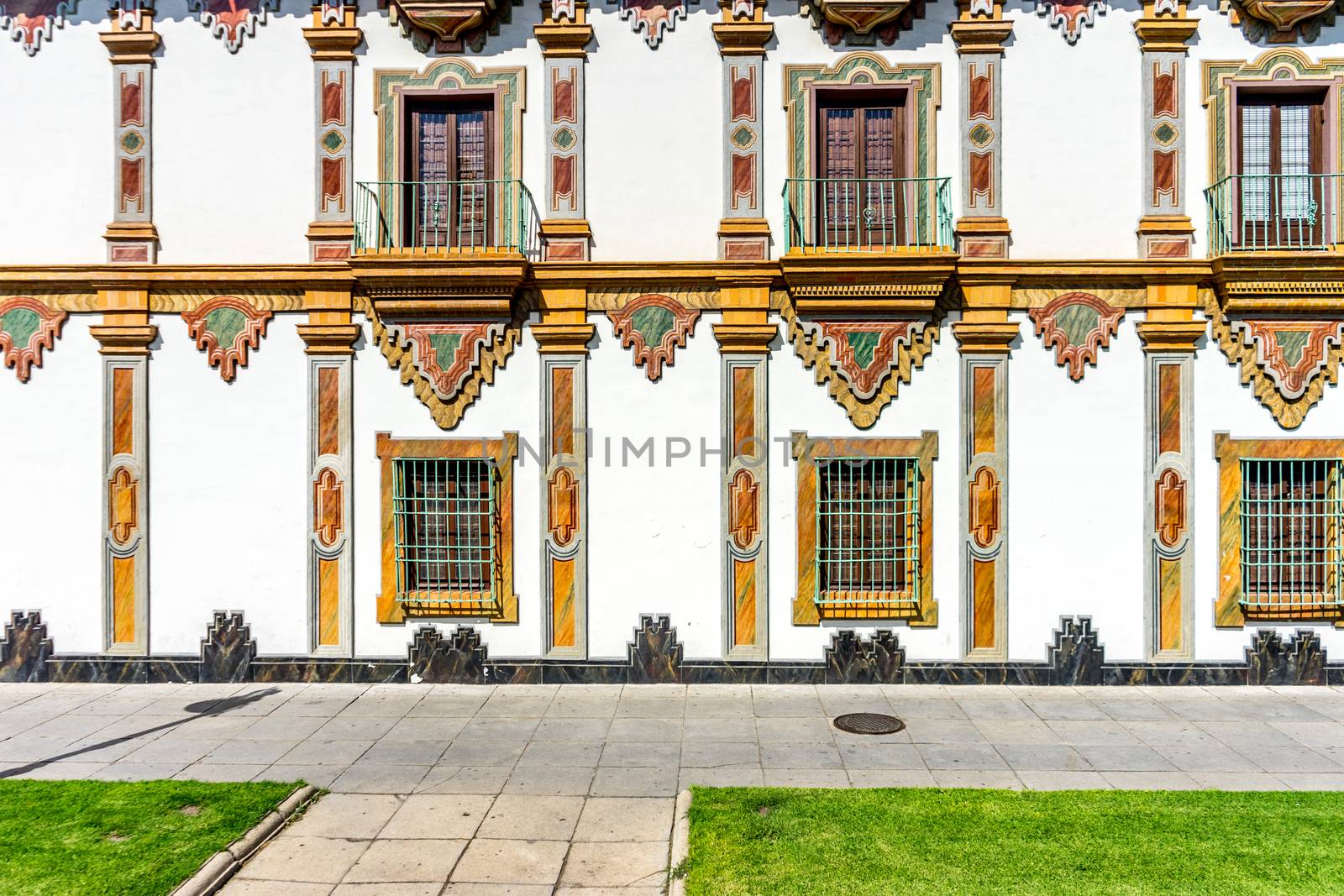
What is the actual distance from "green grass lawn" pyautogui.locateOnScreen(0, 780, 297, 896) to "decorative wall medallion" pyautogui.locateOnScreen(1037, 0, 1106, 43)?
10.8m

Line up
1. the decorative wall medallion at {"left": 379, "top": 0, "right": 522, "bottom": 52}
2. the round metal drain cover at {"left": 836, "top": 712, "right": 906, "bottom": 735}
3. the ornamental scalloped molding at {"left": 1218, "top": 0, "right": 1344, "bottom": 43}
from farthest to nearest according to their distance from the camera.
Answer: the decorative wall medallion at {"left": 379, "top": 0, "right": 522, "bottom": 52}, the ornamental scalloped molding at {"left": 1218, "top": 0, "right": 1344, "bottom": 43}, the round metal drain cover at {"left": 836, "top": 712, "right": 906, "bottom": 735}

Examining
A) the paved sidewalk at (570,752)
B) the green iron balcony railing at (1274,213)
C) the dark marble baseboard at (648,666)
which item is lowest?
the paved sidewalk at (570,752)

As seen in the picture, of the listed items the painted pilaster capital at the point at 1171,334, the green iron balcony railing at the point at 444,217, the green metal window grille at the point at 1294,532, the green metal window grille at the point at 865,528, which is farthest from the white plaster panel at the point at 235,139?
the green metal window grille at the point at 1294,532

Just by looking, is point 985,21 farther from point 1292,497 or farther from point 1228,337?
point 1292,497

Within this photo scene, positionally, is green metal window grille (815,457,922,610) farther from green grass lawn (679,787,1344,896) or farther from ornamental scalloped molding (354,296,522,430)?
ornamental scalloped molding (354,296,522,430)

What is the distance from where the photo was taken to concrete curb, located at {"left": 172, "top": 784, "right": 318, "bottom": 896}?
15.3ft

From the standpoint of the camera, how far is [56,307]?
29.6 feet

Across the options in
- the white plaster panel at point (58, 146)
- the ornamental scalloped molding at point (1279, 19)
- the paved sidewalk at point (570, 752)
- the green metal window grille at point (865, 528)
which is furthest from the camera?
the white plaster panel at point (58, 146)

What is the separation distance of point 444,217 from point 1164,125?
27.2 ft

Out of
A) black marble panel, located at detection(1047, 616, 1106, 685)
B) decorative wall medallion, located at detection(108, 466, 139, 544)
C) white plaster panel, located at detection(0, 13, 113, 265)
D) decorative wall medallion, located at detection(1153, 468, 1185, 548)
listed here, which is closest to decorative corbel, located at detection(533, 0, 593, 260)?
white plaster panel, located at detection(0, 13, 113, 265)

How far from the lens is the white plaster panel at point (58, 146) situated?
9.02 metres

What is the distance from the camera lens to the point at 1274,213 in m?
8.75

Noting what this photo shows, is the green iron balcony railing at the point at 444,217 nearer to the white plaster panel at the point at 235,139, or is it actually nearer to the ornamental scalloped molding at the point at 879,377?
the white plaster panel at the point at 235,139

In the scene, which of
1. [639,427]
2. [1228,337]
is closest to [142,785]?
[639,427]
